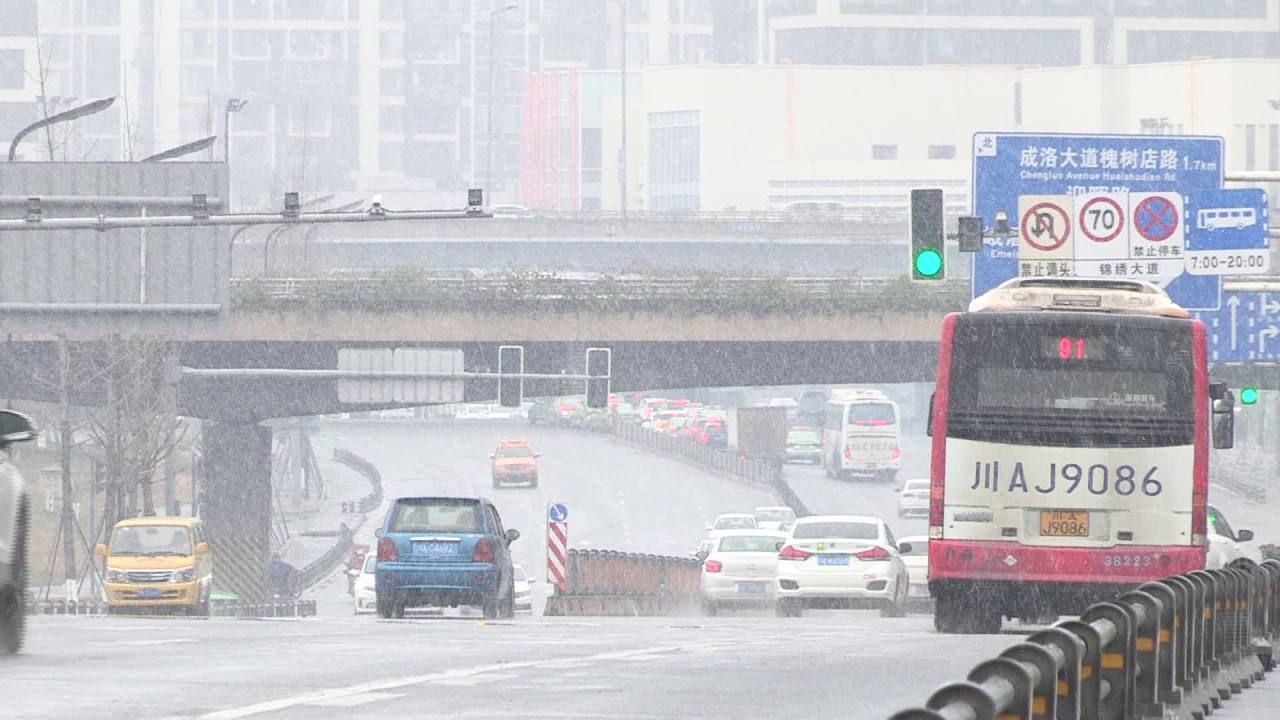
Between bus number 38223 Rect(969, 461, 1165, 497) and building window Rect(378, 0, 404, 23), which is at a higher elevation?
building window Rect(378, 0, 404, 23)

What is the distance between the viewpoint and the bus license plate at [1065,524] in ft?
66.1

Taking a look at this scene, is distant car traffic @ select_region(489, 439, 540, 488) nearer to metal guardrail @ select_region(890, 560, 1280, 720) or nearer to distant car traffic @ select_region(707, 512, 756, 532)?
distant car traffic @ select_region(707, 512, 756, 532)

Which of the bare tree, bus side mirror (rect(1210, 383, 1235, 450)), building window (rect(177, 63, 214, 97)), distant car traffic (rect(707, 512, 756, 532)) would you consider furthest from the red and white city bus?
building window (rect(177, 63, 214, 97))

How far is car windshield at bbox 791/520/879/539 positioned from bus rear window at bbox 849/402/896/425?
218ft

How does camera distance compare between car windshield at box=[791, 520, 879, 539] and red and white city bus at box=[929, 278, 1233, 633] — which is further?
car windshield at box=[791, 520, 879, 539]

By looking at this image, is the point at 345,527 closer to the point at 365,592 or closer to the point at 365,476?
the point at 365,476

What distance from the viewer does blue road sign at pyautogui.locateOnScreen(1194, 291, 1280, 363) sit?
43281 mm

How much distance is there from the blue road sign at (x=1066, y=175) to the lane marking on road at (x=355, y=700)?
24905 mm

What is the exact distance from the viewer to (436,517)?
1115 inches

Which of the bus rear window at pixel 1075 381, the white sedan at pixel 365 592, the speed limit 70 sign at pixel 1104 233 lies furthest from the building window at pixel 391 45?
the bus rear window at pixel 1075 381

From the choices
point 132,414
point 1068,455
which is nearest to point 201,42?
point 132,414

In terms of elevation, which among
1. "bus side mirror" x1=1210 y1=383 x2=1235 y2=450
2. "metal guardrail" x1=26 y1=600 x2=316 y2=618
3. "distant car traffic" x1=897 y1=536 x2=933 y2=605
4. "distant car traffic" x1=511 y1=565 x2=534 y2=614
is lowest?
"metal guardrail" x1=26 y1=600 x2=316 y2=618

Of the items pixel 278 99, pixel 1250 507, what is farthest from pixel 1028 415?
pixel 278 99

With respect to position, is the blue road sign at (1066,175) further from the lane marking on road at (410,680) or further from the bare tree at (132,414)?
the bare tree at (132,414)
